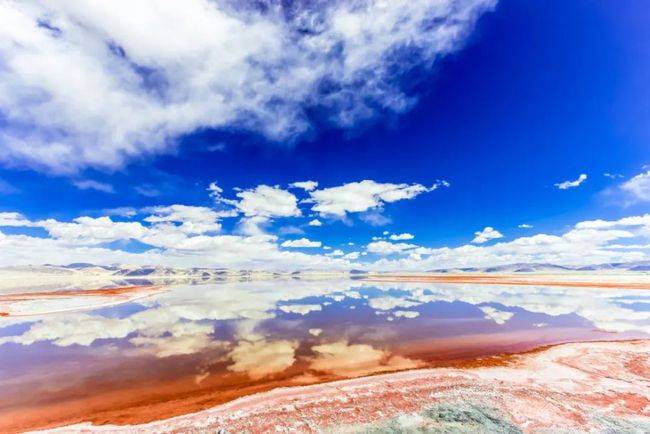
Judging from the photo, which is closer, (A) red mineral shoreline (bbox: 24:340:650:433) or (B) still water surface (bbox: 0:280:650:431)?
(A) red mineral shoreline (bbox: 24:340:650:433)

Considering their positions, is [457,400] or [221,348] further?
[221,348]

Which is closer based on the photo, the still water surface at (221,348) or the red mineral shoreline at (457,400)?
the red mineral shoreline at (457,400)

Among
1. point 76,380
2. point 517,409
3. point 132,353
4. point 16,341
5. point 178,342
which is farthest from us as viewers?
point 16,341

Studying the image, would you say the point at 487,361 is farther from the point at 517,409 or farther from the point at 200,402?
the point at 200,402

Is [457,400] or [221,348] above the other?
[221,348]

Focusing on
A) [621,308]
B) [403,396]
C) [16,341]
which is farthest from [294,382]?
[621,308]

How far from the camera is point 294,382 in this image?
42.4 feet

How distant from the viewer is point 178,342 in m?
19.9

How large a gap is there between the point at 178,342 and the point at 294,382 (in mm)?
10730

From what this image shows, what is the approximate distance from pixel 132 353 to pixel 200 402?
940cm

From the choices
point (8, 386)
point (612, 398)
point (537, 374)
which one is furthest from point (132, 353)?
point (612, 398)

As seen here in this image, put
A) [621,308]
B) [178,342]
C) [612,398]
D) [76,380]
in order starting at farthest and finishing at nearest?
[621,308]
[178,342]
[76,380]
[612,398]

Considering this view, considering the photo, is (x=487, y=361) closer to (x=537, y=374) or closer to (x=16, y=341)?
(x=537, y=374)

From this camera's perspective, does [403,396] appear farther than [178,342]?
No
